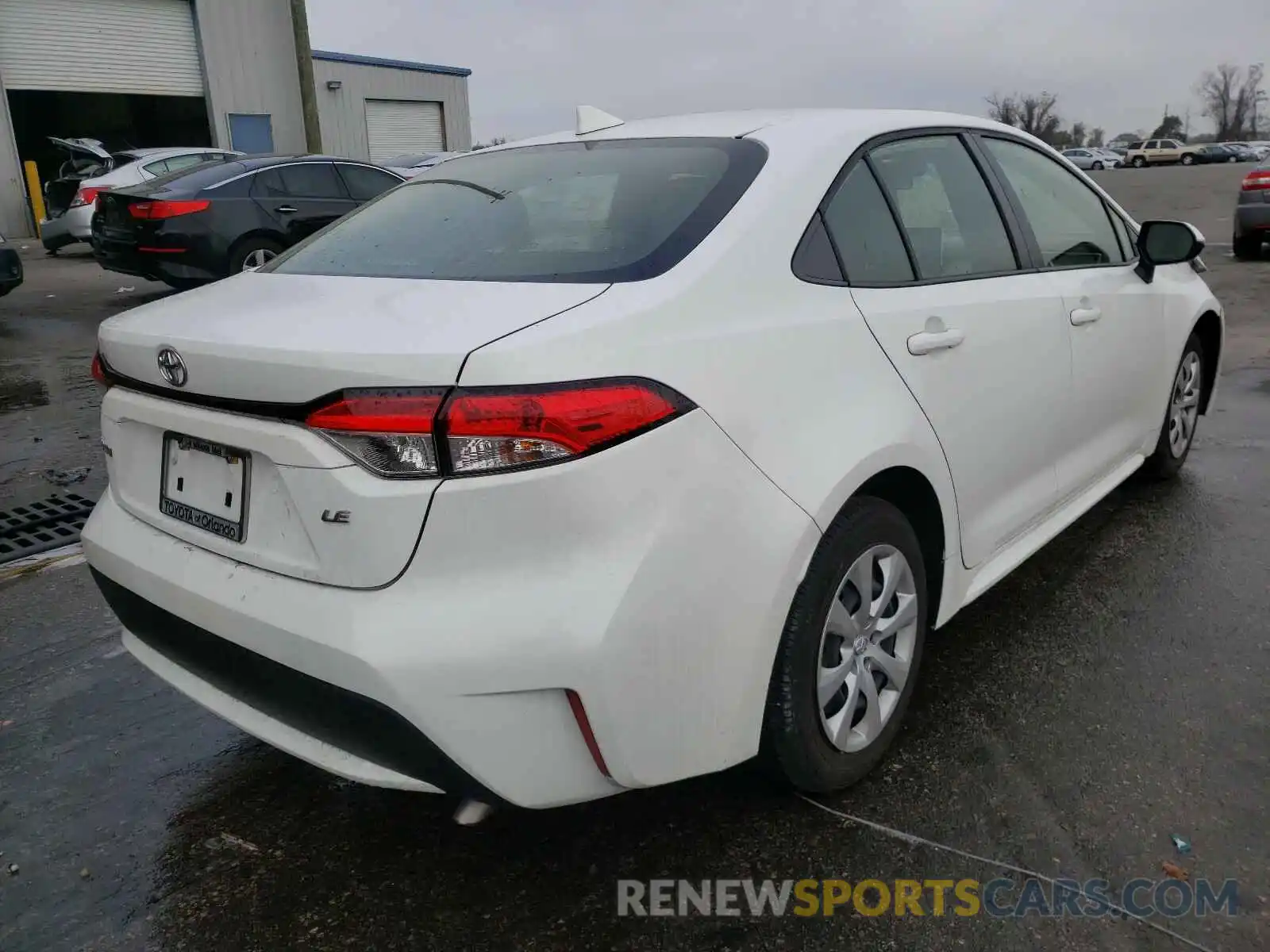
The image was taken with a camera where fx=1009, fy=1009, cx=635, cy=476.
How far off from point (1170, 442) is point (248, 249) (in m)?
8.16

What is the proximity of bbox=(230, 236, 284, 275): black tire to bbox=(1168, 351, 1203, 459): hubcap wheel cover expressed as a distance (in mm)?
7873

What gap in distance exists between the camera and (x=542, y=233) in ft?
7.70

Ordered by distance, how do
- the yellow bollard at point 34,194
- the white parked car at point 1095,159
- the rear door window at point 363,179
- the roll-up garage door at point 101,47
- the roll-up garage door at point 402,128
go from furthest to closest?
the white parked car at point 1095,159 → the roll-up garage door at point 402,128 → the yellow bollard at point 34,194 → the roll-up garage door at point 101,47 → the rear door window at point 363,179

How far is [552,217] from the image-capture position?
7.96ft

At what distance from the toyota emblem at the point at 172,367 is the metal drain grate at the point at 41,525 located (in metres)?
2.54

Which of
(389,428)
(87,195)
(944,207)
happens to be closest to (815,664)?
(389,428)

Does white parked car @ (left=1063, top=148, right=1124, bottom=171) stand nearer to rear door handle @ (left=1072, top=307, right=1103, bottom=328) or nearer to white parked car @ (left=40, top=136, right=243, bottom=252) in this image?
white parked car @ (left=40, top=136, right=243, bottom=252)

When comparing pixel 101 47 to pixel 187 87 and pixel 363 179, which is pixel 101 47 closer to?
pixel 187 87

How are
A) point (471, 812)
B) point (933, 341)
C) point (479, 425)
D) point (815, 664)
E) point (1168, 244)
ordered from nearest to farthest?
point (479, 425), point (471, 812), point (815, 664), point (933, 341), point (1168, 244)

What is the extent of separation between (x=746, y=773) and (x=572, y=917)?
57 centimetres

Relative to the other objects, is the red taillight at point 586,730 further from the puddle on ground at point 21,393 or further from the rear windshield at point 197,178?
the rear windshield at point 197,178

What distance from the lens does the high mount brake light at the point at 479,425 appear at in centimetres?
170

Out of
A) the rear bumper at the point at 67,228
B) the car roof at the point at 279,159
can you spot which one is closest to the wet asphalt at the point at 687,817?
the car roof at the point at 279,159

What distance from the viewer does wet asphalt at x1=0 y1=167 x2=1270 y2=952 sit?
204 cm
